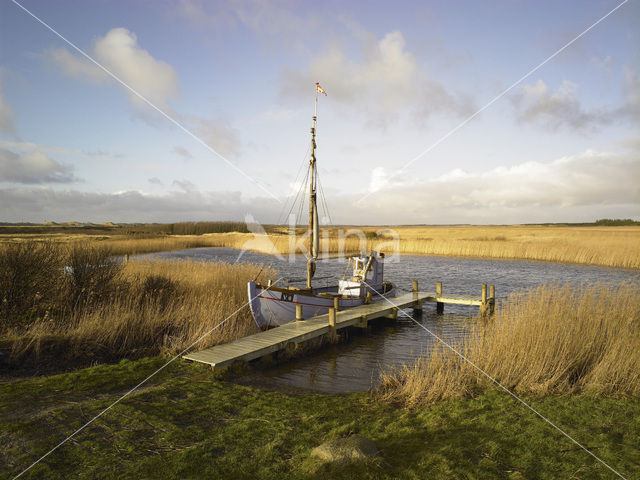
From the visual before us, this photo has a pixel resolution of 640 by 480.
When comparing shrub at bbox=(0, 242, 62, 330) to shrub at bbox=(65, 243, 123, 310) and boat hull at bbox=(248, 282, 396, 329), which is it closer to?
shrub at bbox=(65, 243, 123, 310)

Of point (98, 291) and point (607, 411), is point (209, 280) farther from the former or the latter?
point (607, 411)

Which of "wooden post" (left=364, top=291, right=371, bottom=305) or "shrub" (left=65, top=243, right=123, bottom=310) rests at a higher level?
"shrub" (left=65, top=243, right=123, bottom=310)

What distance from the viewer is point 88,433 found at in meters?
6.02

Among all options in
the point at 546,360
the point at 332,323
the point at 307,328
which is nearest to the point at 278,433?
the point at 546,360

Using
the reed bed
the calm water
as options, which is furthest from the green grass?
the calm water

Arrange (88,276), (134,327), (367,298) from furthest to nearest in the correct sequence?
(367,298), (88,276), (134,327)

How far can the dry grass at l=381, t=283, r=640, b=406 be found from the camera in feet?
26.0

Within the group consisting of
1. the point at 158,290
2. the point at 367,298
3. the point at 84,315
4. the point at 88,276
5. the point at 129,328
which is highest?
the point at 88,276

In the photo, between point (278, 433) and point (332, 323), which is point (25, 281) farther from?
point (278, 433)

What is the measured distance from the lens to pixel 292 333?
40.9 ft

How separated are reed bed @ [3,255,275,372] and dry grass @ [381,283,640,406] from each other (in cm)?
583

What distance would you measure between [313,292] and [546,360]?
992 centimetres

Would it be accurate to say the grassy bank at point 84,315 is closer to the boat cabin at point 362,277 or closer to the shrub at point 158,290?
the shrub at point 158,290

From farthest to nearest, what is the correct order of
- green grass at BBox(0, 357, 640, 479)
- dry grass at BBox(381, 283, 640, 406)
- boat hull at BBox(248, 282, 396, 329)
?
1. boat hull at BBox(248, 282, 396, 329)
2. dry grass at BBox(381, 283, 640, 406)
3. green grass at BBox(0, 357, 640, 479)
